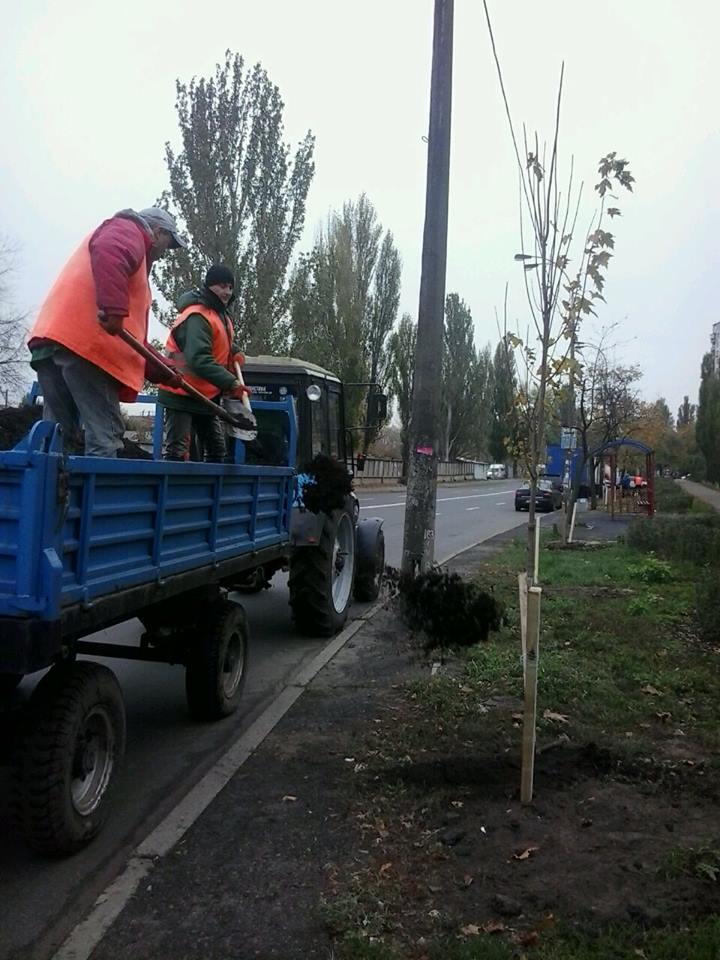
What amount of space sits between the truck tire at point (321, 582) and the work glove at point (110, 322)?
3.74 metres

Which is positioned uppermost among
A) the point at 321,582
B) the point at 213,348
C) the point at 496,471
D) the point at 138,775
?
the point at 213,348

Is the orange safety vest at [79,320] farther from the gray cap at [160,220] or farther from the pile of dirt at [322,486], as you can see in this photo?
the pile of dirt at [322,486]

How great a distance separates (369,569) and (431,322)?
122 inches

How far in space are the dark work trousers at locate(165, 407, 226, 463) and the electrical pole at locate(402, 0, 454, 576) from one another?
2141 mm

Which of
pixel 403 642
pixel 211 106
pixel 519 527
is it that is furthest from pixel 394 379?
pixel 403 642

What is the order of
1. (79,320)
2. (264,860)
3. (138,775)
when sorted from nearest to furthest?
1. (264,860)
2. (79,320)
3. (138,775)

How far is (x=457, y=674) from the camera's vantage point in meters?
6.56

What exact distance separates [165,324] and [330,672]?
22798 mm

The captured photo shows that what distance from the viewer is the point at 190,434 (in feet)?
20.1

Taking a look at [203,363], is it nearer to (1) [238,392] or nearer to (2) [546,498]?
(1) [238,392]

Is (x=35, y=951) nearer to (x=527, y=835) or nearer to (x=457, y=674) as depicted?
(x=527, y=835)

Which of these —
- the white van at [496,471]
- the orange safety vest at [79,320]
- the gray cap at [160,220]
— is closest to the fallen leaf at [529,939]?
the orange safety vest at [79,320]

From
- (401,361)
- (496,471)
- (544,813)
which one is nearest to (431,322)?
(544,813)

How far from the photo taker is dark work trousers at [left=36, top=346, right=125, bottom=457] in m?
4.29
